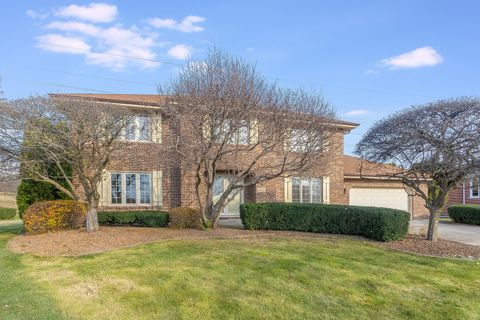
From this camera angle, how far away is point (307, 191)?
18.0 metres

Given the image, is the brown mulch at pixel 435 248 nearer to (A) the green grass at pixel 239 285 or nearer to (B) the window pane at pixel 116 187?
(A) the green grass at pixel 239 285

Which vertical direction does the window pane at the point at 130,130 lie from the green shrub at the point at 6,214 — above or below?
above

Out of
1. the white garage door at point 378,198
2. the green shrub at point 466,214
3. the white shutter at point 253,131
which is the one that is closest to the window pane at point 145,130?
the white shutter at point 253,131

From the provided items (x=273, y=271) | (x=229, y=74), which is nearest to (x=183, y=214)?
(x=229, y=74)

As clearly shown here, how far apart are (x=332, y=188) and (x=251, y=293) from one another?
521 inches

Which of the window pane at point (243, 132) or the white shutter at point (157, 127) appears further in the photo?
the white shutter at point (157, 127)

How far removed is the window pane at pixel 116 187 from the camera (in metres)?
15.4

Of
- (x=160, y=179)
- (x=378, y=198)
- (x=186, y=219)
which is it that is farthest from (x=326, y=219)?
(x=378, y=198)

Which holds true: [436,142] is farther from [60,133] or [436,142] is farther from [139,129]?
[60,133]

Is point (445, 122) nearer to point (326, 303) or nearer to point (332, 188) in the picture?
point (326, 303)

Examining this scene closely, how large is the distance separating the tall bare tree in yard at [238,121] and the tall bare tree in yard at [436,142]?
6.87 feet

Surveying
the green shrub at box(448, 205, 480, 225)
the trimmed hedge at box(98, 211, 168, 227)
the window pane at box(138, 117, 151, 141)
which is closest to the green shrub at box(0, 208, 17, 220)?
the trimmed hedge at box(98, 211, 168, 227)

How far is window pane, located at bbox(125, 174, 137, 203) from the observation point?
612 inches

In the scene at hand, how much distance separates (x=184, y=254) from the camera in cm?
862
